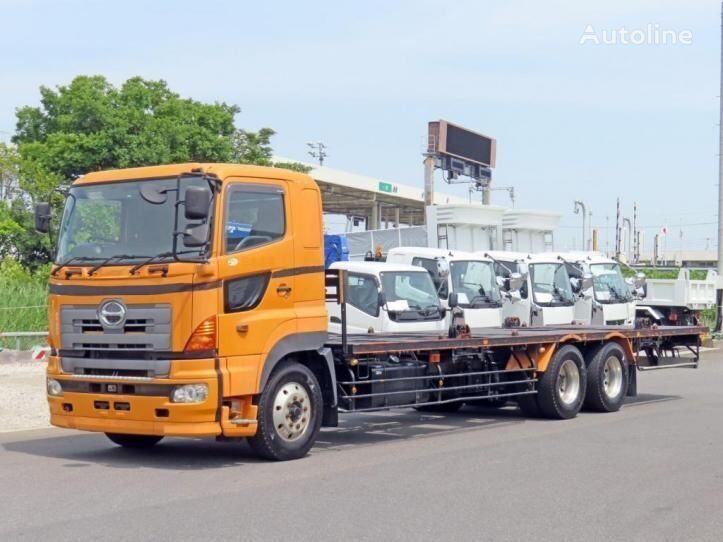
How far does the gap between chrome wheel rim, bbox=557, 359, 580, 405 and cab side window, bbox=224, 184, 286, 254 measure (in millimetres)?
5657

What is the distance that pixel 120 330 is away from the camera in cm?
1032

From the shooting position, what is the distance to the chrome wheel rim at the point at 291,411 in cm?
1071

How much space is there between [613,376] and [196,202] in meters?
8.24

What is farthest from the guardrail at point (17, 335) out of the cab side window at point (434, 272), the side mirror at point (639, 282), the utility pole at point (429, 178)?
the utility pole at point (429, 178)

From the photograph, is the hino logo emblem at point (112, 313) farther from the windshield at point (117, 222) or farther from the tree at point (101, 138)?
the tree at point (101, 138)

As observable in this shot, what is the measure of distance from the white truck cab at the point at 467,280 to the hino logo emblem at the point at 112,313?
8.13m

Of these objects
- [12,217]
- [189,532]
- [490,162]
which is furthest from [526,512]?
[490,162]

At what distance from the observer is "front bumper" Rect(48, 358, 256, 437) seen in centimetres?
997

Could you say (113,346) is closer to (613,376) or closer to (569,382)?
(569,382)

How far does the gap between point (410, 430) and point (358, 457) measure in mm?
2723

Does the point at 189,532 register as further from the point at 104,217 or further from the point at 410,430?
the point at 410,430

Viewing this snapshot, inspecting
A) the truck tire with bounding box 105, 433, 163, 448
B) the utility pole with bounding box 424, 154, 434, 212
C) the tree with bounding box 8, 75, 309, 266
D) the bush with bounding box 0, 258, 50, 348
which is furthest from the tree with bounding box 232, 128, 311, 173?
the truck tire with bounding box 105, 433, 163, 448

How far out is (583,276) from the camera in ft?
70.6

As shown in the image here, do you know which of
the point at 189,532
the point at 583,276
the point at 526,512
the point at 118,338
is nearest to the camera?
the point at 189,532
